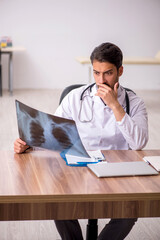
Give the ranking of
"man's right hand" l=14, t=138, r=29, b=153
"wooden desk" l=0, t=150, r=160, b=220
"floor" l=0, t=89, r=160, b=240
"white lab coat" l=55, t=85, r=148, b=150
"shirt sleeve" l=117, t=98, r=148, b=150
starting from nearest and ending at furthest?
"wooden desk" l=0, t=150, r=160, b=220 → "man's right hand" l=14, t=138, r=29, b=153 → "shirt sleeve" l=117, t=98, r=148, b=150 → "white lab coat" l=55, t=85, r=148, b=150 → "floor" l=0, t=89, r=160, b=240

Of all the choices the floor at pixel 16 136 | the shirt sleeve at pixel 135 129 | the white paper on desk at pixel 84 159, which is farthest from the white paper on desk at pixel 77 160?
the floor at pixel 16 136

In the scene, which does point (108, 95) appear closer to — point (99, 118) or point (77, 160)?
point (99, 118)

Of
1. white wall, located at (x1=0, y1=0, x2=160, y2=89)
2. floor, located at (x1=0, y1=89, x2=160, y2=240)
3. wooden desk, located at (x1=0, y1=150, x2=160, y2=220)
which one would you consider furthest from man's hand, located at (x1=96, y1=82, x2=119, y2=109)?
white wall, located at (x1=0, y1=0, x2=160, y2=89)

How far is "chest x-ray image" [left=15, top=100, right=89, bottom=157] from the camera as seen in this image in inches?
69.0

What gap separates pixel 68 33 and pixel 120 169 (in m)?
6.35

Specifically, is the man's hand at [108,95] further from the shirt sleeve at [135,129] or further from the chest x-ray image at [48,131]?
the chest x-ray image at [48,131]

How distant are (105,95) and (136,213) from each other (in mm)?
709

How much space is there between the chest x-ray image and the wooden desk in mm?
187

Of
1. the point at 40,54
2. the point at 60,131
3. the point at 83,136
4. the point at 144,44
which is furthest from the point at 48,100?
the point at 60,131

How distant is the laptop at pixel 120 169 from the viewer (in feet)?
5.41

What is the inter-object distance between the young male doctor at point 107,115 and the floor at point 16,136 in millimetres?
560

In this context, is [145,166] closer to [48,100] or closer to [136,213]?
[136,213]

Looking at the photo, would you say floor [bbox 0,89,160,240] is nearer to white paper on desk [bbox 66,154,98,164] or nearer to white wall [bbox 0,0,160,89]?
white wall [bbox 0,0,160,89]

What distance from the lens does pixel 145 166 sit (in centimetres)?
174
